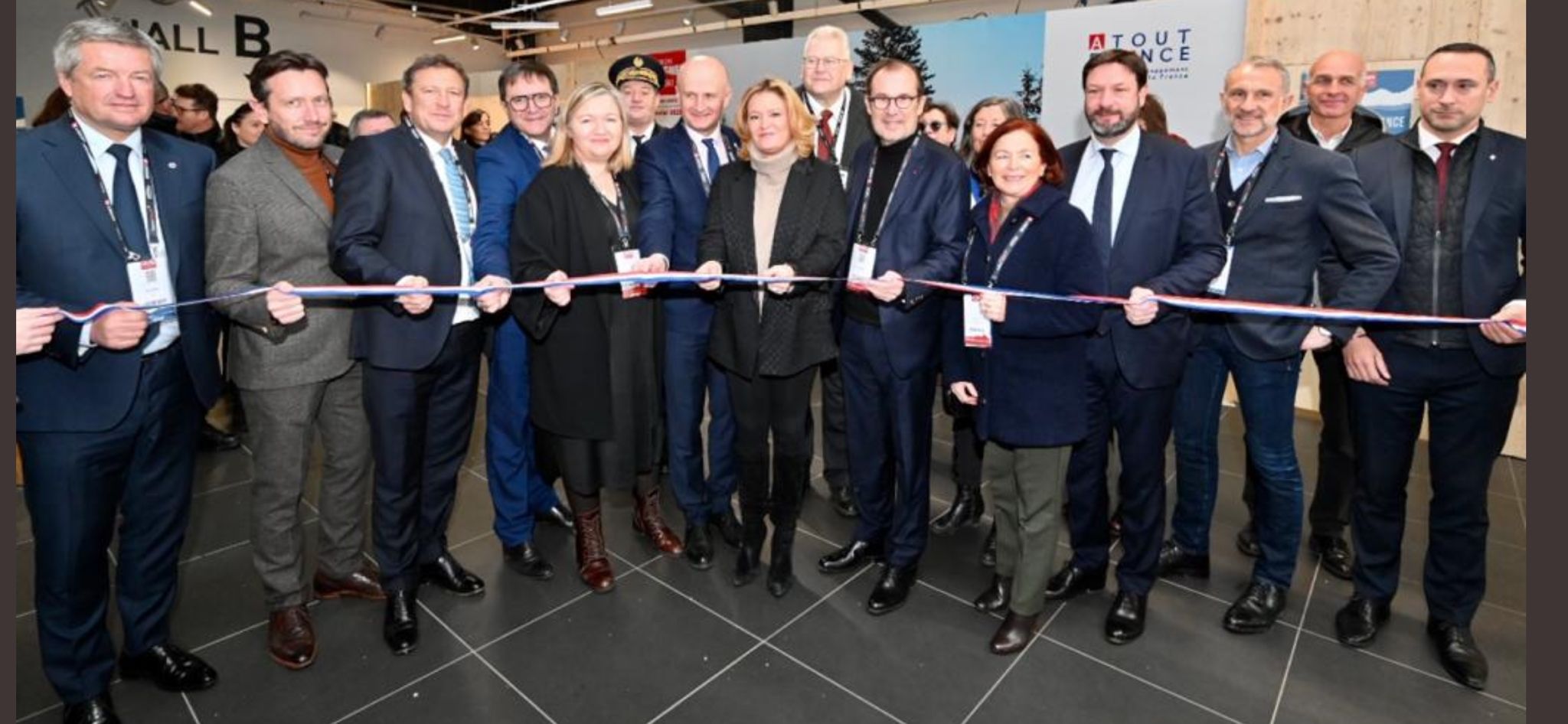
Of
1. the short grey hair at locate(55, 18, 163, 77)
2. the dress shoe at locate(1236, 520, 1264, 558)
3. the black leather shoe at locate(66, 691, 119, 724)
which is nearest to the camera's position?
the short grey hair at locate(55, 18, 163, 77)

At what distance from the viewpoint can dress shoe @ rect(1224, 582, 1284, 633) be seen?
2.81 metres

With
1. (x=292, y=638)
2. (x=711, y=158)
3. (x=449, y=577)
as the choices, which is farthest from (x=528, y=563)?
(x=711, y=158)

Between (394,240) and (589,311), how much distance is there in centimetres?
63

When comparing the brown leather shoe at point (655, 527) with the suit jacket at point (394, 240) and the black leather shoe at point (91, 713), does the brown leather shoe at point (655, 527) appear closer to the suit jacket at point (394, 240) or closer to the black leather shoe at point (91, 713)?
the suit jacket at point (394, 240)

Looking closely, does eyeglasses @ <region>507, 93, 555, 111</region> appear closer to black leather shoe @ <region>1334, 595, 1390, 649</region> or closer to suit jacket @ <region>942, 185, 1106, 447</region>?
suit jacket @ <region>942, 185, 1106, 447</region>

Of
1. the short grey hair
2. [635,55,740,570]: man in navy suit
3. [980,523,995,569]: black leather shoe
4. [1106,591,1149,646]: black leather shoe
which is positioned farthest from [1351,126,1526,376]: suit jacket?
the short grey hair

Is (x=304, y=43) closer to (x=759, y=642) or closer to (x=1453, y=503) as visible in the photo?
(x=759, y=642)

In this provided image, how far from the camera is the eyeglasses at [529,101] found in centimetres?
297

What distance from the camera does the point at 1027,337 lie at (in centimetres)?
244

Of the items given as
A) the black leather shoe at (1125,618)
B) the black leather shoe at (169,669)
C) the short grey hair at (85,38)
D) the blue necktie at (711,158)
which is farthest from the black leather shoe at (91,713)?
the black leather shoe at (1125,618)

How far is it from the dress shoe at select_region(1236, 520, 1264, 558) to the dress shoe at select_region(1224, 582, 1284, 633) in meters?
0.54

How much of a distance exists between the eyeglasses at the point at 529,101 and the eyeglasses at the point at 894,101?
4.01ft

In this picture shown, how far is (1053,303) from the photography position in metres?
2.38

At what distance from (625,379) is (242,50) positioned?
14.5m
